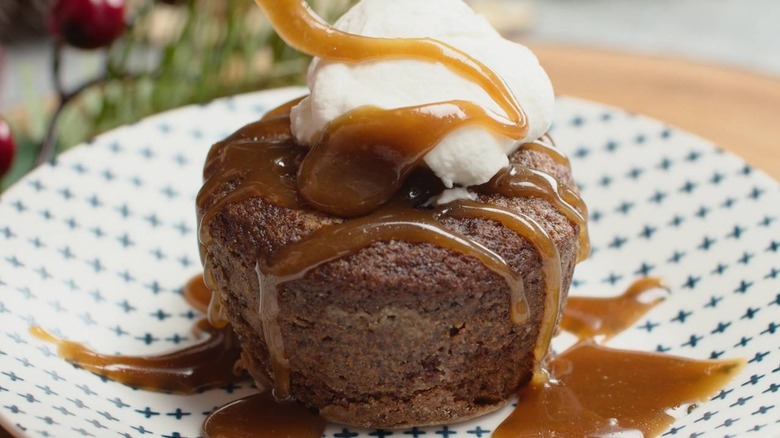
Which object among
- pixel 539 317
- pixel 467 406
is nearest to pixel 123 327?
pixel 467 406

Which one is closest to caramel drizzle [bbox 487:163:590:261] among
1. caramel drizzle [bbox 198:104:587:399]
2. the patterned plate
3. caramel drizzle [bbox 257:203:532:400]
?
caramel drizzle [bbox 198:104:587:399]

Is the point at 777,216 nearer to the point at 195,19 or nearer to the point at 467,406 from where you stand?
the point at 467,406

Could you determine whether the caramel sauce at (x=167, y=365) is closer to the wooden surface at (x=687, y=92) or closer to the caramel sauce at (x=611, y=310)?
the caramel sauce at (x=611, y=310)

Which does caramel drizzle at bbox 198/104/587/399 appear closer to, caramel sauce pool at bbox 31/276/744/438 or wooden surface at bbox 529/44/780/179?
caramel sauce pool at bbox 31/276/744/438

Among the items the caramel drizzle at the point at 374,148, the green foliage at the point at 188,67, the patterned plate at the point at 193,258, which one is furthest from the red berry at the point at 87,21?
the caramel drizzle at the point at 374,148

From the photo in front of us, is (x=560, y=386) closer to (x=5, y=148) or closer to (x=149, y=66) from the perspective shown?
(x=5, y=148)

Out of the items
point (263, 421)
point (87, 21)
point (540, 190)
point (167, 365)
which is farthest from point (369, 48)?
point (87, 21)

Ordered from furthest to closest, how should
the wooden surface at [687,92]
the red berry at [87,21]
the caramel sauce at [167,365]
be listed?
the wooden surface at [687,92] < the red berry at [87,21] < the caramel sauce at [167,365]
